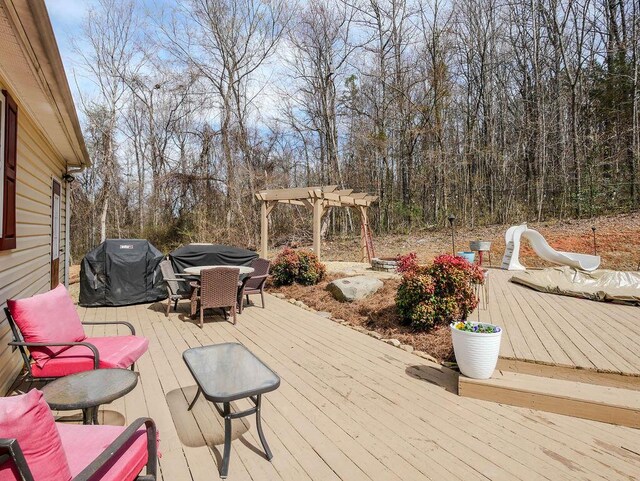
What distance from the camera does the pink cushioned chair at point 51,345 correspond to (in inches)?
95.2

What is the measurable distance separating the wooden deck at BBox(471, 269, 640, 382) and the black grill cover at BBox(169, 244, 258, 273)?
4957mm

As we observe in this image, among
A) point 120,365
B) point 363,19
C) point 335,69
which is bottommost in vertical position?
point 120,365

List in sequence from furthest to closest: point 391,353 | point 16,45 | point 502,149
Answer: point 502,149 < point 391,353 < point 16,45

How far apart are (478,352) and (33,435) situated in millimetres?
2806

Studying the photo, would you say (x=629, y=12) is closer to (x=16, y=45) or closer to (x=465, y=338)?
(x=465, y=338)

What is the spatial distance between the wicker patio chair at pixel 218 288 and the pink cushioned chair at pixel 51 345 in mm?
2173

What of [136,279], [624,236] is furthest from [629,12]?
[136,279]

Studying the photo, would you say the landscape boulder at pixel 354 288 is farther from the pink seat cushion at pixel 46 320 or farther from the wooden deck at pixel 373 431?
the pink seat cushion at pixel 46 320

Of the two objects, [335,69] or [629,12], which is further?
[335,69]

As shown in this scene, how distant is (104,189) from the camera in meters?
13.5

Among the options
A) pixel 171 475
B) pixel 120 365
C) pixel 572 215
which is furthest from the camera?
pixel 572 215

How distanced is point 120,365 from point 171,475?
93cm

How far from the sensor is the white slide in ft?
25.7

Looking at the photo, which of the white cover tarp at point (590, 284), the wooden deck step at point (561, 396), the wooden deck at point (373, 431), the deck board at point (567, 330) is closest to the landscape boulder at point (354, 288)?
the deck board at point (567, 330)
